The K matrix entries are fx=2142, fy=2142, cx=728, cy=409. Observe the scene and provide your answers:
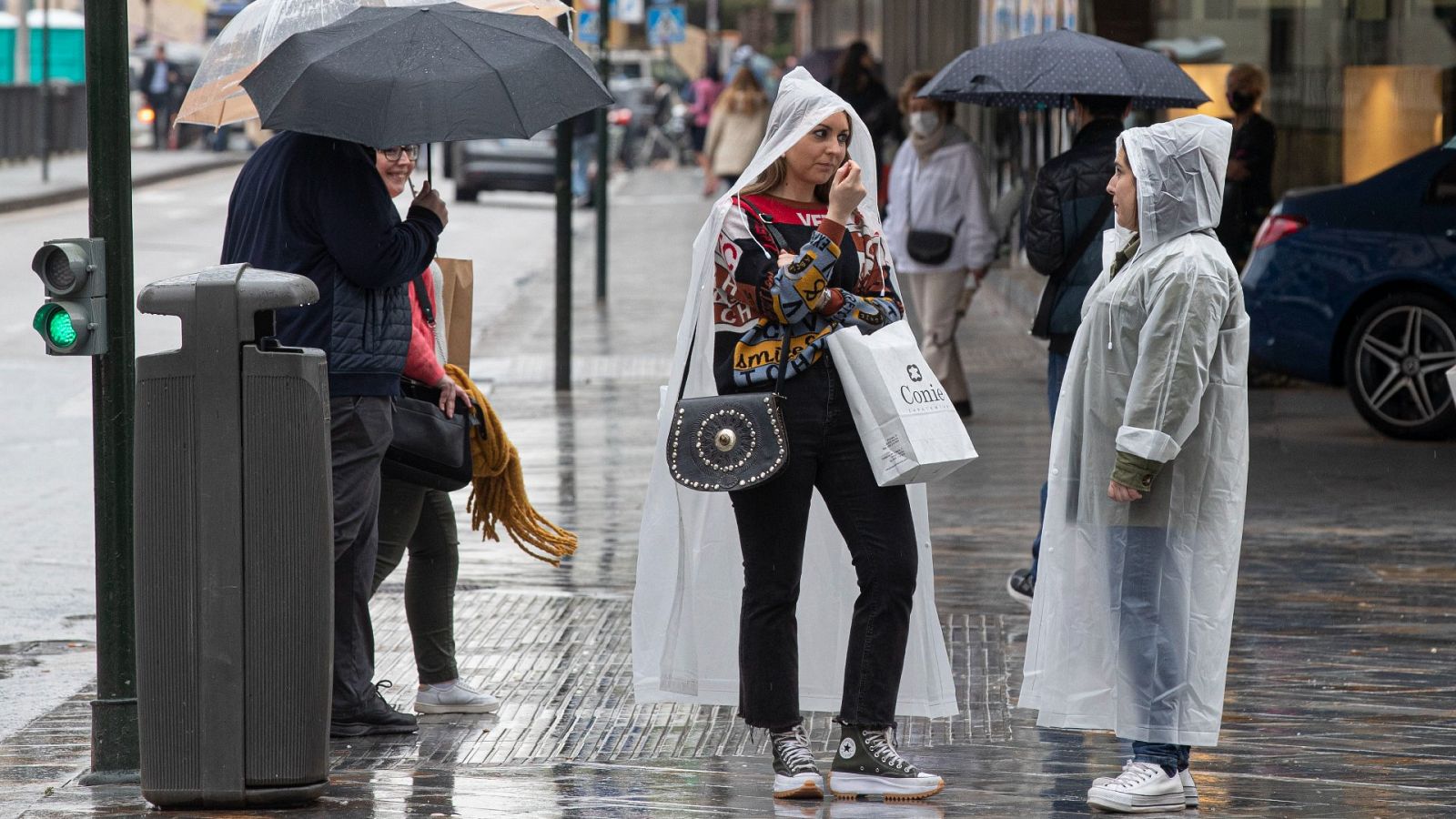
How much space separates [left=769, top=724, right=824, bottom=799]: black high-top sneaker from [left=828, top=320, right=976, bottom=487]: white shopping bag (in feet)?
2.24

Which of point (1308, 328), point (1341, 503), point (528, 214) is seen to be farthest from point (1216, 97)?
point (528, 214)

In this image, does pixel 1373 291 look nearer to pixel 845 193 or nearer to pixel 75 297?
pixel 845 193

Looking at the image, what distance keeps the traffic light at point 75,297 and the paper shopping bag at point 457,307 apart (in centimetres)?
139

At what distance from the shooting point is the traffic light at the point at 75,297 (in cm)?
518

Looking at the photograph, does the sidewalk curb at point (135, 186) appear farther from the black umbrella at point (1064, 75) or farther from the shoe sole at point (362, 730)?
the shoe sole at point (362, 730)

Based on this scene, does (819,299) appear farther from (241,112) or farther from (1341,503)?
(1341,503)

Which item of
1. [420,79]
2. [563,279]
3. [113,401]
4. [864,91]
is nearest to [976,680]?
[420,79]

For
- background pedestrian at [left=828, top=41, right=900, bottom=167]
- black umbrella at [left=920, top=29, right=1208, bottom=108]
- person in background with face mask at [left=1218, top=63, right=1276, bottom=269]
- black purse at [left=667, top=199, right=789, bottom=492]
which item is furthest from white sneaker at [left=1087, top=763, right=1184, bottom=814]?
background pedestrian at [left=828, top=41, right=900, bottom=167]

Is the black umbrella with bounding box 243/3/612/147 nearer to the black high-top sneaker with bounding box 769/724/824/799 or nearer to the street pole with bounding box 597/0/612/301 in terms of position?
the black high-top sneaker with bounding box 769/724/824/799

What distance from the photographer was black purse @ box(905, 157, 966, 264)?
11906 mm

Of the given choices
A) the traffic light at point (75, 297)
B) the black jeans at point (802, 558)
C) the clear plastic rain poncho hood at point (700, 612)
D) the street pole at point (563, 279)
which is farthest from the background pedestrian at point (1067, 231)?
the street pole at point (563, 279)

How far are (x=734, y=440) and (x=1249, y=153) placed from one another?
914 centimetres

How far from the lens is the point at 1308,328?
12086 millimetres

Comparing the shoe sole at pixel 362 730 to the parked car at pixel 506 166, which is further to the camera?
the parked car at pixel 506 166
